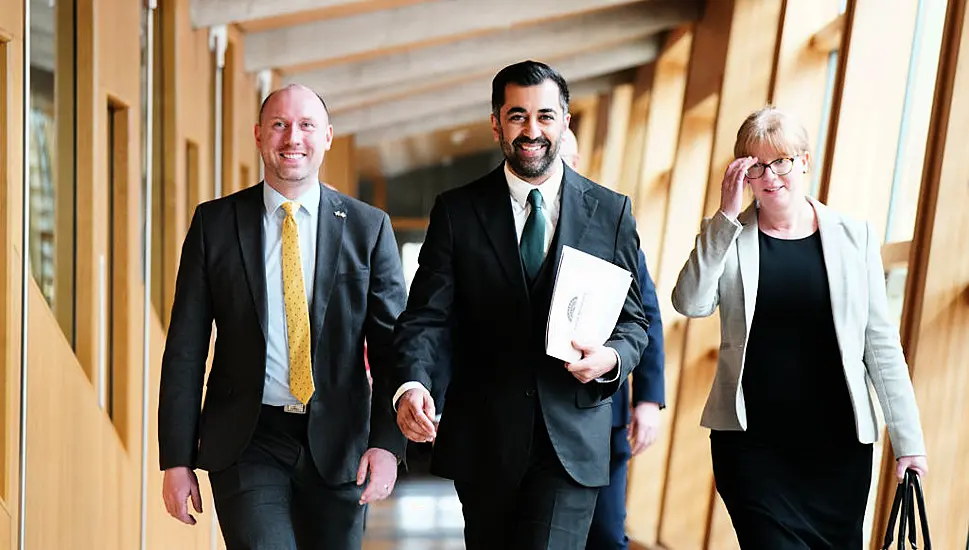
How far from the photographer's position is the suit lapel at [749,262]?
3.65 meters

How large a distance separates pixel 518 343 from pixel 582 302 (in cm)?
19

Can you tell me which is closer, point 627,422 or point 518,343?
point 518,343

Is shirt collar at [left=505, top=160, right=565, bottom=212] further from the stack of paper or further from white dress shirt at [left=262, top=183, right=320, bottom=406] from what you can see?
white dress shirt at [left=262, top=183, right=320, bottom=406]

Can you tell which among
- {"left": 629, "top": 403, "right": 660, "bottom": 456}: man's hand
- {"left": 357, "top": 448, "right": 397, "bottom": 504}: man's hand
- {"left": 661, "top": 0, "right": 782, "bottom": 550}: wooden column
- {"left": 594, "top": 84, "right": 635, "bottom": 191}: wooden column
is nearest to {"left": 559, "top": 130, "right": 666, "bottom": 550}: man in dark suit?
{"left": 629, "top": 403, "right": 660, "bottom": 456}: man's hand

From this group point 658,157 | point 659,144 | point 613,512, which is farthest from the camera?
point 659,144

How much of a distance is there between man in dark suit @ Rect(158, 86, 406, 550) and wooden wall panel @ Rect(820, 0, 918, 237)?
271 cm

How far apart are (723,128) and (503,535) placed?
18.9 ft

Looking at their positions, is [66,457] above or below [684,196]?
below

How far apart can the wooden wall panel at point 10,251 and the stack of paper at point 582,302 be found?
2253mm

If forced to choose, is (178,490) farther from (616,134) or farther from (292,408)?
(616,134)

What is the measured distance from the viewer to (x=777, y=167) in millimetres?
3668

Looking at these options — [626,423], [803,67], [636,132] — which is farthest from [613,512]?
[636,132]

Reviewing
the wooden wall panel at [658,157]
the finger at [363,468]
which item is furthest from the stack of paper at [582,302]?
the wooden wall panel at [658,157]

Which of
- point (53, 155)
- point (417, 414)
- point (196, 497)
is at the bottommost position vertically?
point (196, 497)
